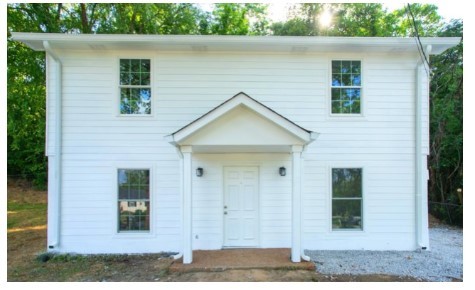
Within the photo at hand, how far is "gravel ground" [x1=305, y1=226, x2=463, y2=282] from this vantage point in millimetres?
5652

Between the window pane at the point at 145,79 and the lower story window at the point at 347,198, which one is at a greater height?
the window pane at the point at 145,79

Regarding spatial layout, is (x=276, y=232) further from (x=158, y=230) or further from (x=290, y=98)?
(x=290, y=98)

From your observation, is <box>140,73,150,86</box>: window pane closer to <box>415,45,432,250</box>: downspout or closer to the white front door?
the white front door

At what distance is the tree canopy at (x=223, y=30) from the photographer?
36.1ft

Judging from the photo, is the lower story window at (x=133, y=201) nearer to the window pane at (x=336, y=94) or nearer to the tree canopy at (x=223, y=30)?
the window pane at (x=336, y=94)

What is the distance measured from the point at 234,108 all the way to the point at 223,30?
11.0m

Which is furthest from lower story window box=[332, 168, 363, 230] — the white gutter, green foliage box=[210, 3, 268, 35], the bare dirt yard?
green foliage box=[210, 3, 268, 35]

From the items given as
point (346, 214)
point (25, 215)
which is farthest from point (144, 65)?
point (25, 215)

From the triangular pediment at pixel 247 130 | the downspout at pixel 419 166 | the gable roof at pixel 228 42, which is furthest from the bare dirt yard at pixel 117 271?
the gable roof at pixel 228 42

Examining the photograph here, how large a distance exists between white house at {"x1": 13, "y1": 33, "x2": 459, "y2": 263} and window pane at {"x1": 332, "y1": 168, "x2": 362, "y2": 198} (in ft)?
0.08

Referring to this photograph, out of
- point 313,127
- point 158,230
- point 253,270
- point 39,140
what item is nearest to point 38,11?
point 39,140

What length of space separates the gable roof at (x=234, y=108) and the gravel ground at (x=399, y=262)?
2677mm

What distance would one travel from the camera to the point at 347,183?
279 inches

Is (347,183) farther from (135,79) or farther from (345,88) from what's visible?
(135,79)
